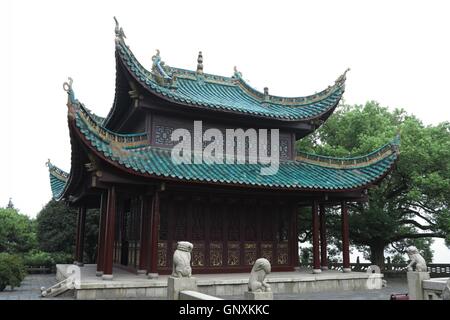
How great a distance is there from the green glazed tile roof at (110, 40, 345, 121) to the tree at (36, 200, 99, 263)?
38.2 feet

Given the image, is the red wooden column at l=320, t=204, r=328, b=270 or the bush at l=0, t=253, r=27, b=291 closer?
the bush at l=0, t=253, r=27, b=291

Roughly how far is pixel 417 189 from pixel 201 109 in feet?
39.7

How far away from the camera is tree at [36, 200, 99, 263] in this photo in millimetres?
24955

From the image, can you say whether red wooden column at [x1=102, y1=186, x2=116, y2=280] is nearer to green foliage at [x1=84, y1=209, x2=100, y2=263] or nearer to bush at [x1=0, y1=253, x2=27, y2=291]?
bush at [x1=0, y1=253, x2=27, y2=291]

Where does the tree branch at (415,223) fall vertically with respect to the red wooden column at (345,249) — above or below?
above

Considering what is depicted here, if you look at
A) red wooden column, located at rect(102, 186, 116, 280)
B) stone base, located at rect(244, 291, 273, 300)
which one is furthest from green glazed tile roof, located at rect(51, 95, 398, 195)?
stone base, located at rect(244, 291, 273, 300)

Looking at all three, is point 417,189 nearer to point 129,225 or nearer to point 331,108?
point 331,108

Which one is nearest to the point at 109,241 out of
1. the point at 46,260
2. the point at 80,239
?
the point at 80,239

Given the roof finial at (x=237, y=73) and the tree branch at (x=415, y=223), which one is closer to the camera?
the roof finial at (x=237, y=73)

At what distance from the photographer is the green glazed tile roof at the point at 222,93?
545 inches

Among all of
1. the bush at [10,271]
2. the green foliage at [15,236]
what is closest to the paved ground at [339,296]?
the bush at [10,271]

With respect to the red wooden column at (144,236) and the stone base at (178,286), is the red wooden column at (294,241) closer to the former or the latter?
the red wooden column at (144,236)

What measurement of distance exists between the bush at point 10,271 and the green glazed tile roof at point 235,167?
5.35 meters
